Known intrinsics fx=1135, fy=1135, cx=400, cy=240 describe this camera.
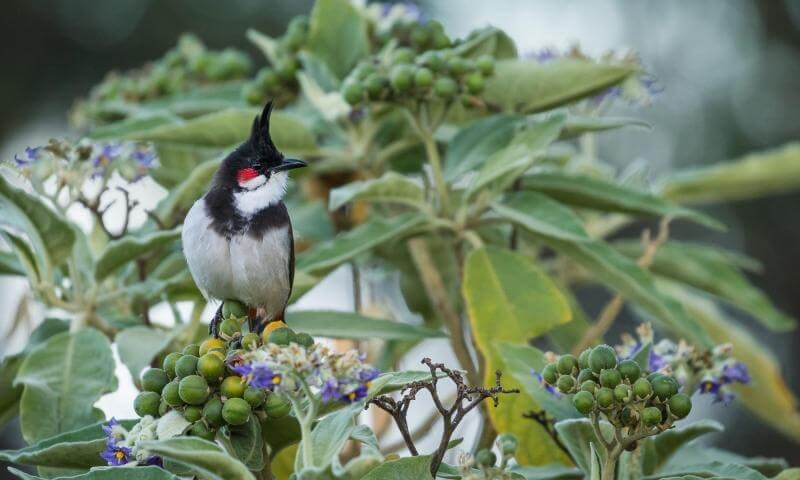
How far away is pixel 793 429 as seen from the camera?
2756 mm

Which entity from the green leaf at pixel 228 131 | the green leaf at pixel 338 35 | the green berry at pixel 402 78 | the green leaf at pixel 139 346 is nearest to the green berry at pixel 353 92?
the green berry at pixel 402 78

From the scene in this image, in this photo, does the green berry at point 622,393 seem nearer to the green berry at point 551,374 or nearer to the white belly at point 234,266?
→ the green berry at point 551,374

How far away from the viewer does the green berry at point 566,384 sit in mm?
1581

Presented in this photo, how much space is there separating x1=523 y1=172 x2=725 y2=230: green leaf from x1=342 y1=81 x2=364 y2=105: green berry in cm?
42

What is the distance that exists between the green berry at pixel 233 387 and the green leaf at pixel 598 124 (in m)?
1.09

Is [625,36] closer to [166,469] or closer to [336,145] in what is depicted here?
[336,145]

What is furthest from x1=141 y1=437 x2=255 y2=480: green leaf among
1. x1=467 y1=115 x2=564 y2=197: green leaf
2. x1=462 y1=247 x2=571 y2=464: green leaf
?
x1=467 y1=115 x2=564 y2=197: green leaf

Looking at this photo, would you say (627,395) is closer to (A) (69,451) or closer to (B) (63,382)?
(A) (69,451)

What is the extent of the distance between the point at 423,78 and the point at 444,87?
0.15 ft

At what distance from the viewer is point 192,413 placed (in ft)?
4.78

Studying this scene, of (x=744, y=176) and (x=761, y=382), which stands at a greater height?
(x=744, y=176)

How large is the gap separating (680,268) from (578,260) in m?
0.47

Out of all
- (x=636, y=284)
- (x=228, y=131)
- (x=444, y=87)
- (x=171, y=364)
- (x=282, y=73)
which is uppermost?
(x=282, y=73)

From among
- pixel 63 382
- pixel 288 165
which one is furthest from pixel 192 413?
pixel 288 165
